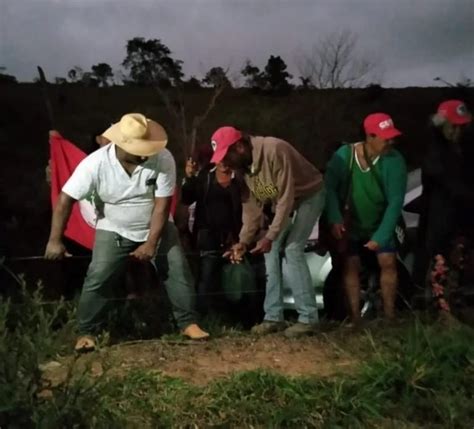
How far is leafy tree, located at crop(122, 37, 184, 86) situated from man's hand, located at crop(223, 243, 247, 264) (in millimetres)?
1196

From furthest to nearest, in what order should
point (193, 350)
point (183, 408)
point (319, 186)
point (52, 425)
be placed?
1. point (319, 186)
2. point (193, 350)
3. point (183, 408)
4. point (52, 425)

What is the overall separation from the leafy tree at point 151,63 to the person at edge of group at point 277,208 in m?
0.72

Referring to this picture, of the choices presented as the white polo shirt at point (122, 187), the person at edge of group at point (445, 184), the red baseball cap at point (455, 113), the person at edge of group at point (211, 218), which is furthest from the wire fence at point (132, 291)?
the red baseball cap at point (455, 113)

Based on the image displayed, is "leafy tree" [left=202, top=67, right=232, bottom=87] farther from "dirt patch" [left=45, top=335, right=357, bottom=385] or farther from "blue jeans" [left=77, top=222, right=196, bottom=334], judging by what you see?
"dirt patch" [left=45, top=335, right=357, bottom=385]

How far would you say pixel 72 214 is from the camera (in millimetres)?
6766

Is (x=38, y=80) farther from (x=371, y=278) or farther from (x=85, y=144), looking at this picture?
(x=371, y=278)

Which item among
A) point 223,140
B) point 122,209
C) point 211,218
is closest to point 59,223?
point 122,209

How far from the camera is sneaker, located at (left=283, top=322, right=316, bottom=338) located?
6.51 meters

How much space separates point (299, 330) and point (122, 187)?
1416 millimetres

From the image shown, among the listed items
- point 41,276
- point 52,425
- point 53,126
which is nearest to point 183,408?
point 52,425

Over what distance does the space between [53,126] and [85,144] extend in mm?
237

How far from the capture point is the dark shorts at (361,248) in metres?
6.80

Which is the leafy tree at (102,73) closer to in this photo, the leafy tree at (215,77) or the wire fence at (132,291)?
the leafy tree at (215,77)

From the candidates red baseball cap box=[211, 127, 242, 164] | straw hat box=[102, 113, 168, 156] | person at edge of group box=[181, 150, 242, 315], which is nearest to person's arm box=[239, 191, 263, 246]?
person at edge of group box=[181, 150, 242, 315]
